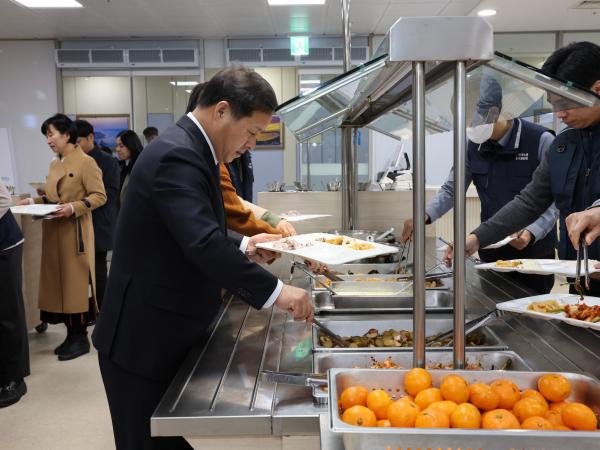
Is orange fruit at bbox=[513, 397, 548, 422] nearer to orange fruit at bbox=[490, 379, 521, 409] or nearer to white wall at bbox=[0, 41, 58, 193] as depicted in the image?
orange fruit at bbox=[490, 379, 521, 409]

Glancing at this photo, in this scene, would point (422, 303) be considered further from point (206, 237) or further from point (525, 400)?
point (206, 237)

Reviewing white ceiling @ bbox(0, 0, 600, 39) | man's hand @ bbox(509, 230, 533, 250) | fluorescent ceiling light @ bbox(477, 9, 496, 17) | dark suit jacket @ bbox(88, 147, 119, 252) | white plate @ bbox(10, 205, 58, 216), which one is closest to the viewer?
man's hand @ bbox(509, 230, 533, 250)

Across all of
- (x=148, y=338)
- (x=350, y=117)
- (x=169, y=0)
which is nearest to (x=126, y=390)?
(x=148, y=338)

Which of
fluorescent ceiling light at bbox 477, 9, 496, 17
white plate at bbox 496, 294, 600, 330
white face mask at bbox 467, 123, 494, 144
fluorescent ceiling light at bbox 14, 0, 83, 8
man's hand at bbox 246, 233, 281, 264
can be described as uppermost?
fluorescent ceiling light at bbox 14, 0, 83, 8

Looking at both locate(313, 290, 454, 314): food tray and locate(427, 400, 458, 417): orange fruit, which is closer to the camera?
locate(427, 400, 458, 417): orange fruit

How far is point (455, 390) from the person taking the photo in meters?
0.81

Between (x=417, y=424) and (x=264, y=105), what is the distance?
79cm

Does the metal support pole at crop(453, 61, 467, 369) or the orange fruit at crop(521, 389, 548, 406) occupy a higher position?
the metal support pole at crop(453, 61, 467, 369)

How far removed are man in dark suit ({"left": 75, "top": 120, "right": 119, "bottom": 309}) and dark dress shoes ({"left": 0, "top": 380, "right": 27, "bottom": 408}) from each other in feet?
3.31

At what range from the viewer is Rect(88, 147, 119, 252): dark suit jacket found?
3.83 metres

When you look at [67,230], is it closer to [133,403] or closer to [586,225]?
[133,403]

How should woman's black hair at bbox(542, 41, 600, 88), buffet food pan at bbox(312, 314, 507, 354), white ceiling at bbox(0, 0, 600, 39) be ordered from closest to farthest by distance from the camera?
buffet food pan at bbox(312, 314, 507, 354)
woman's black hair at bbox(542, 41, 600, 88)
white ceiling at bbox(0, 0, 600, 39)

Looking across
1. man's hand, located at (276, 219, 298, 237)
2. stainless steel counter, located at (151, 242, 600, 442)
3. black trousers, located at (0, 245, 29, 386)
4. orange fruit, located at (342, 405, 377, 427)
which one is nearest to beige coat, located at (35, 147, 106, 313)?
black trousers, located at (0, 245, 29, 386)

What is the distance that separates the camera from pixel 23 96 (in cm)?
748
